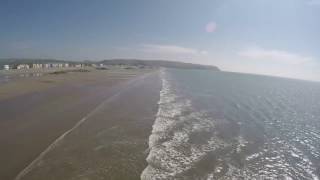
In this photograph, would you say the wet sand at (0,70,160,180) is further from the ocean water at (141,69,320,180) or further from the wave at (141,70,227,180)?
the ocean water at (141,69,320,180)

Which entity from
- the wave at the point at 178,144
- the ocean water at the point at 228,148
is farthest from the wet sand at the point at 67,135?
the ocean water at the point at 228,148

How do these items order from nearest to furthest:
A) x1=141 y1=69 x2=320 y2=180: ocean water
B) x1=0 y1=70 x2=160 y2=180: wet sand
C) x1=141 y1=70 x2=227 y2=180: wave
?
1. x1=0 y1=70 x2=160 y2=180: wet sand
2. x1=141 y1=70 x2=227 y2=180: wave
3. x1=141 y1=69 x2=320 y2=180: ocean water

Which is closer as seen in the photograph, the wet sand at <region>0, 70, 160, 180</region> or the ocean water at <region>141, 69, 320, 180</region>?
the wet sand at <region>0, 70, 160, 180</region>

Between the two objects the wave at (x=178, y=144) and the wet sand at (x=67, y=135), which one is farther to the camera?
the wave at (x=178, y=144)

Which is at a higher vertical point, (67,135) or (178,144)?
(67,135)

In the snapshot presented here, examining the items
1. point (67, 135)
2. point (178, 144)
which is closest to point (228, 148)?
point (178, 144)

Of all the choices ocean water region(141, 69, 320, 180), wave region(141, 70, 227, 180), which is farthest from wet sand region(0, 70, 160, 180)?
ocean water region(141, 69, 320, 180)

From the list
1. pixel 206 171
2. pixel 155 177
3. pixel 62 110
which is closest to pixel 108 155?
pixel 155 177

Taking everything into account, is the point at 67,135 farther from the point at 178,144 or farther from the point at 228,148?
the point at 228,148

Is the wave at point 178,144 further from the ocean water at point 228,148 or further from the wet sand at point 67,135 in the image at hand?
the wet sand at point 67,135

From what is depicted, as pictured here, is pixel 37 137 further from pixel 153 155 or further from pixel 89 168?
pixel 153 155

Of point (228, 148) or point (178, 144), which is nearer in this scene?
point (178, 144)
